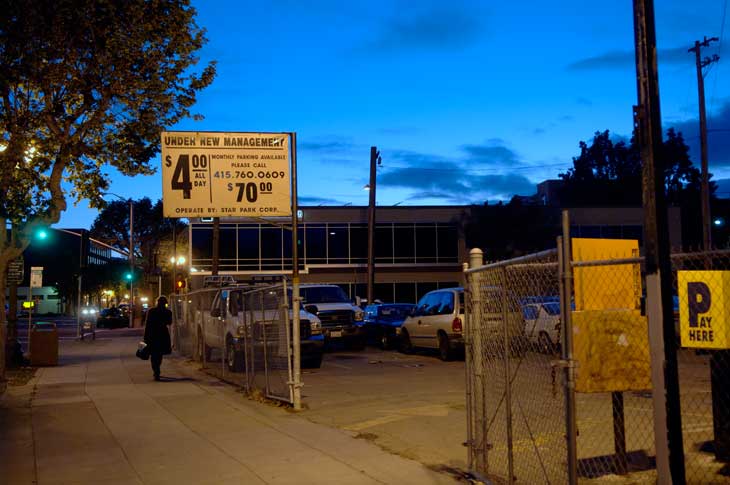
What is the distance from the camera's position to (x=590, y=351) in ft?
19.8

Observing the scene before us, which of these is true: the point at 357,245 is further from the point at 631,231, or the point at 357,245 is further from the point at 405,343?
the point at 405,343

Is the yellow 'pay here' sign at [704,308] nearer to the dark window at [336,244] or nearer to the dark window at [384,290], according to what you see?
the dark window at [336,244]

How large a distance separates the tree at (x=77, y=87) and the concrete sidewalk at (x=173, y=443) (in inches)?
178

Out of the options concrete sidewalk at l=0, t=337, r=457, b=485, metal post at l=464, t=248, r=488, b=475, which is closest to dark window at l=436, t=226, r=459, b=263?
concrete sidewalk at l=0, t=337, r=457, b=485

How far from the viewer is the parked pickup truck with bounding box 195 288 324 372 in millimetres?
14016

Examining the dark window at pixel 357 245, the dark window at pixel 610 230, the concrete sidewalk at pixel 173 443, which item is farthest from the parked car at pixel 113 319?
the concrete sidewalk at pixel 173 443

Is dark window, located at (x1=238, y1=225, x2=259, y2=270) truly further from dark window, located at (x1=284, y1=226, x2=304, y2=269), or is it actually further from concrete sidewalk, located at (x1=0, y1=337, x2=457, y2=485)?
concrete sidewalk, located at (x1=0, y1=337, x2=457, y2=485)

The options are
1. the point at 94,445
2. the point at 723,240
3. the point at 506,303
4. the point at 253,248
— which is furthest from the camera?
the point at 723,240

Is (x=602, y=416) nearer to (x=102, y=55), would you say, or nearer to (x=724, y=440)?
(x=724, y=440)

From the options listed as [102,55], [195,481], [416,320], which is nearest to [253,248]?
[416,320]

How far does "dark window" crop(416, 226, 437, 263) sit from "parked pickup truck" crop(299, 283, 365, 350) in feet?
79.9

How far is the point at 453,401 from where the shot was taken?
42.1 feet

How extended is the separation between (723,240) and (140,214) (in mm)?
60030

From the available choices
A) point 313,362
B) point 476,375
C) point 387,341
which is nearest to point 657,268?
point 476,375
